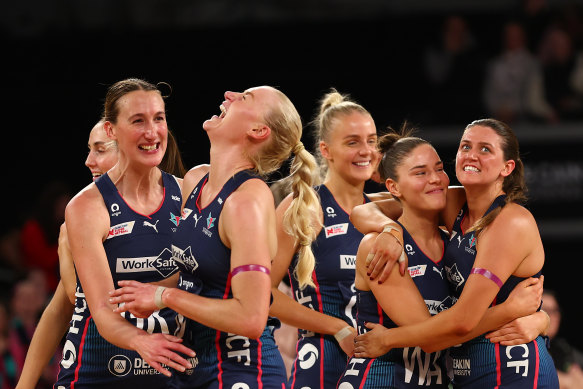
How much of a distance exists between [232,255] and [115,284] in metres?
0.83

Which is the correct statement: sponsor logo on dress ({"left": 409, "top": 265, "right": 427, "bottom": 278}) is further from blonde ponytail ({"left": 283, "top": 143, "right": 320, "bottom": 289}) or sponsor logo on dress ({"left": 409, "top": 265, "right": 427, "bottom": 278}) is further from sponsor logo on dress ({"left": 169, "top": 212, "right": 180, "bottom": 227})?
sponsor logo on dress ({"left": 169, "top": 212, "right": 180, "bottom": 227})

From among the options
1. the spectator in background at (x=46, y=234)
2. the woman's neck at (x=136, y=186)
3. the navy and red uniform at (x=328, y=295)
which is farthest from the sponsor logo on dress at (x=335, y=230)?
the spectator in background at (x=46, y=234)

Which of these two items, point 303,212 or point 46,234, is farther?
point 46,234

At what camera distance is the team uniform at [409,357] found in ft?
11.6

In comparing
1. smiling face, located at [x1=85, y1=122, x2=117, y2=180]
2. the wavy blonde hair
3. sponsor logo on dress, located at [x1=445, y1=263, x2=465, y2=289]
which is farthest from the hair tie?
smiling face, located at [x1=85, y1=122, x2=117, y2=180]

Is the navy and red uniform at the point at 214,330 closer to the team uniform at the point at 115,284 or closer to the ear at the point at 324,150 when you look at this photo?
the team uniform at the point at 115,284

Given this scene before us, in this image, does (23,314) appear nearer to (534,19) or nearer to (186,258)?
(186,258)

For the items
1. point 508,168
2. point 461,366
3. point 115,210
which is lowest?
point 461,366

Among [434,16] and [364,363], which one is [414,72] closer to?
[434,16]

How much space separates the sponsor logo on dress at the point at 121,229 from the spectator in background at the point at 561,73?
5.76 m

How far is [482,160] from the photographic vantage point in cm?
362

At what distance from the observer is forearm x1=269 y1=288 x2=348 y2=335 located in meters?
4.13

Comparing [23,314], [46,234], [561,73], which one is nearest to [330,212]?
[23,314]

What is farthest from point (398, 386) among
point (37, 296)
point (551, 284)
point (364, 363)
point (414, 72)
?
point (414, 72)
